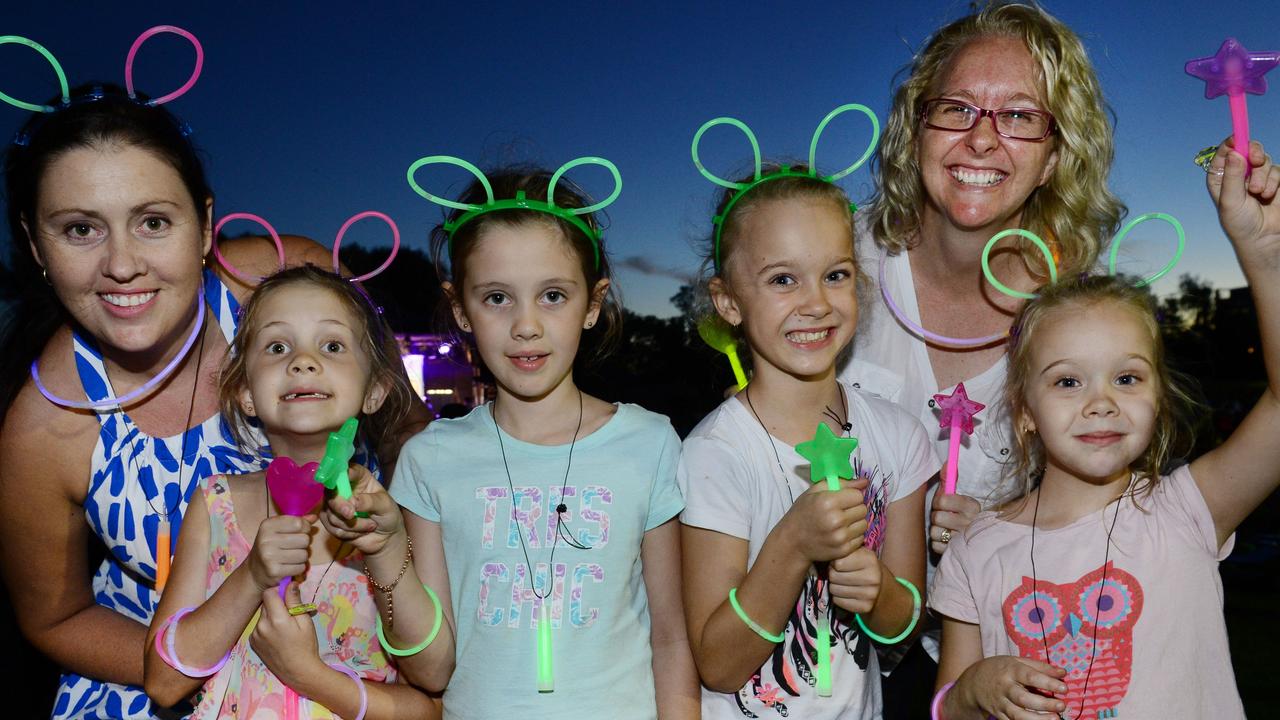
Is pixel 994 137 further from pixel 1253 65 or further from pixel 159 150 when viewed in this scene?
pixel 159 150

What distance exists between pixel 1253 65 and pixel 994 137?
29.7 inches

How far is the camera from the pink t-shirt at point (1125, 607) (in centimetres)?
191

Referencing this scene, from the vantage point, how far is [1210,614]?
194 centimetres

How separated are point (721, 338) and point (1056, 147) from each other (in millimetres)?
1157

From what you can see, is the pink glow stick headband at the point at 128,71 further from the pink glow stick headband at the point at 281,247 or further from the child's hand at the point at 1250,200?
the child's hand at the point at 1250,200

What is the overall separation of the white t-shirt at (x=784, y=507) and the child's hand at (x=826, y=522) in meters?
0.23

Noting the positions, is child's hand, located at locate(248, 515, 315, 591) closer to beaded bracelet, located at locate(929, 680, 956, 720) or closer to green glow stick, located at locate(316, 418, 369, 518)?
green glow stick, located at locate(316, 418, 369, 518)

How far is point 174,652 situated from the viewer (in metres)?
2.01

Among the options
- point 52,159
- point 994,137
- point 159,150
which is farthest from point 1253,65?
point 52,159

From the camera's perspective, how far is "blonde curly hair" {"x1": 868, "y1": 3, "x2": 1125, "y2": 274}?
8.51ft

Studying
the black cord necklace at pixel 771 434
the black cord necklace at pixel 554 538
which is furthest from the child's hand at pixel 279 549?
the black cord necklace at pixel 771 434

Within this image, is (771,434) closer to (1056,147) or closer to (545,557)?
(545,557)

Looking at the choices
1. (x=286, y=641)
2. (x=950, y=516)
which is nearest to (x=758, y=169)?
(x=950, y=516)

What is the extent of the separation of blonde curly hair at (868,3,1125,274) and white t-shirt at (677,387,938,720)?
795 mm
